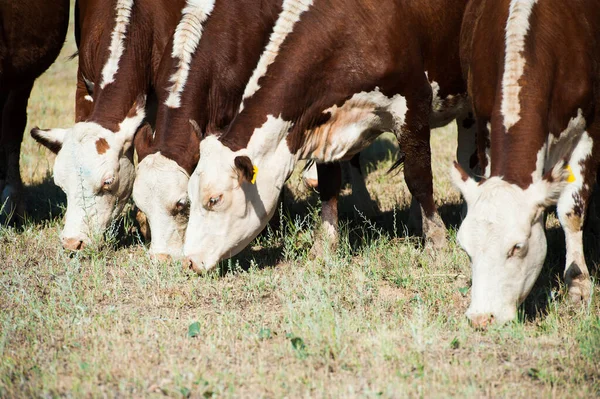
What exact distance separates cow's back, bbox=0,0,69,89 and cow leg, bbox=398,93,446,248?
142 inches

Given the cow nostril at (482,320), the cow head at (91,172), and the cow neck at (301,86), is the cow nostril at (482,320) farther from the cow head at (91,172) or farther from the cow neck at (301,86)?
the cow head at (91,172)

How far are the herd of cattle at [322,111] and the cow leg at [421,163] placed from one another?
Result: 0.04 ft

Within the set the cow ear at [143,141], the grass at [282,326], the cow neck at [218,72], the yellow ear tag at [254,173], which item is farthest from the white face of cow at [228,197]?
the cow ear at [143,141]

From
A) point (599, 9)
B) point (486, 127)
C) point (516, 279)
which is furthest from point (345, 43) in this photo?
point (516, 279)

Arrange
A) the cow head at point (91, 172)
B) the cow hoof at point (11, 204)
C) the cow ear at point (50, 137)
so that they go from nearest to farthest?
the cow head at point (91, 172), the cow ear at point (50, 137), the cow hoof at point (11, 204)

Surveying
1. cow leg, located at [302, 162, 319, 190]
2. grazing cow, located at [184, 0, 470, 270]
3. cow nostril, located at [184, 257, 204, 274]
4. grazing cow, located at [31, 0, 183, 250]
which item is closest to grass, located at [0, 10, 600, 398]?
cow nostril, located at [184, 257, 204, 274]

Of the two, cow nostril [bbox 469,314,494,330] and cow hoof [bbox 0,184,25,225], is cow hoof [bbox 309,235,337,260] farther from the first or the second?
cow hoof [bbox 0,184,25,225]

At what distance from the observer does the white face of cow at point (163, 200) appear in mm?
6777

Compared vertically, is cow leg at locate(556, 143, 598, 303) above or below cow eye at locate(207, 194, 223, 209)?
above

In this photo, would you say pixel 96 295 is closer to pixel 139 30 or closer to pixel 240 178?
pixel 240 178

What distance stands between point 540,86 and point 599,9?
1006mm

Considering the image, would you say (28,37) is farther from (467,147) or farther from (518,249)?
(518,249)

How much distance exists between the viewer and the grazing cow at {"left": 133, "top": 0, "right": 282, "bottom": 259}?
682cm

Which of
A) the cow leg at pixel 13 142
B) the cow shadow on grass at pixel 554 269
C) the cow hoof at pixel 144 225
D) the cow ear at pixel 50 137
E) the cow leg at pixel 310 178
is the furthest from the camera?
the cow leg at pixel 310 178
